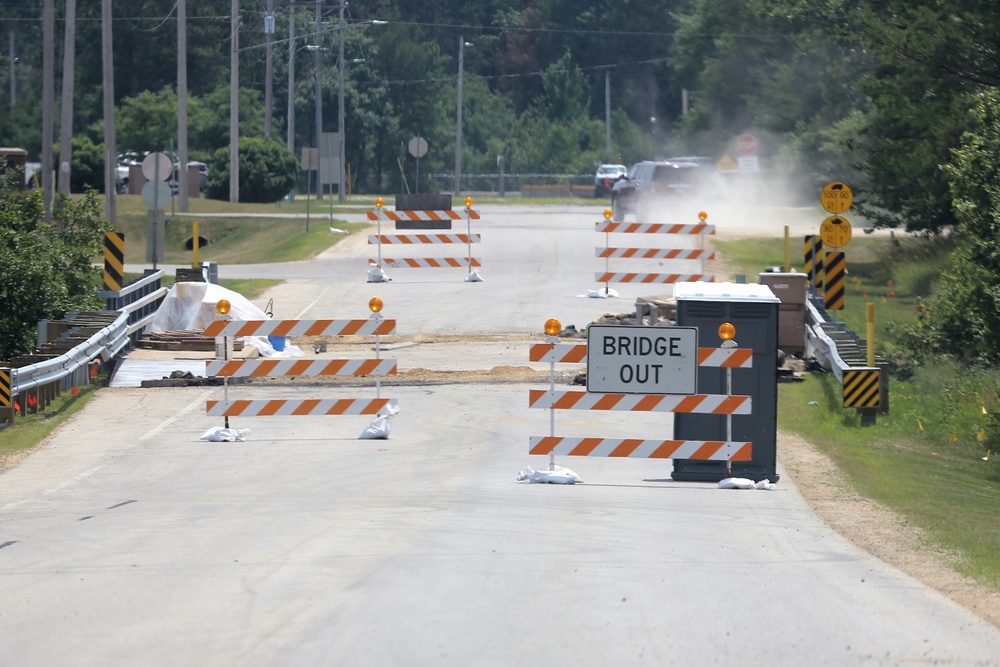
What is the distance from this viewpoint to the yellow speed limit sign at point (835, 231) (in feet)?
78.2

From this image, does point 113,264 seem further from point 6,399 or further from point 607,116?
point 607,116

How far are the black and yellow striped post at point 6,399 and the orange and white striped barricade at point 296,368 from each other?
7.99ft

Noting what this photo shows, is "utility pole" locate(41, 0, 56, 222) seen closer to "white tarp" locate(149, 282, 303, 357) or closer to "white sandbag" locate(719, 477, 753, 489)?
"white tarp" locate(149, 282, 303, 357)

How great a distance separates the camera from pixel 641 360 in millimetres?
13109

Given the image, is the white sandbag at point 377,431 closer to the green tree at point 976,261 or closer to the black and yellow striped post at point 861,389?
the black and yellow striped post at point 861,389

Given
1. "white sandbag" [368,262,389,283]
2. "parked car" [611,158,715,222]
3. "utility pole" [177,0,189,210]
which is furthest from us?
"utility pole" [177,0,189,210]

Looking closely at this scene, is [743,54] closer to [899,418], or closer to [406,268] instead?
→ [406,268]

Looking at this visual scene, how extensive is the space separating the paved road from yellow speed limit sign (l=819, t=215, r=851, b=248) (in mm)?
8945

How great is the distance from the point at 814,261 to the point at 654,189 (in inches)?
804

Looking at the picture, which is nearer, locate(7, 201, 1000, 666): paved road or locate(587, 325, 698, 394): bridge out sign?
locate(7, 201, 1000, 666): paved road

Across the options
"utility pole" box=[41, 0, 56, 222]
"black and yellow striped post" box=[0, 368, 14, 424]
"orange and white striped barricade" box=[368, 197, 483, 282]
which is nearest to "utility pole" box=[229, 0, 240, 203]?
"utility pole" box=[41, 0, 56, 222]

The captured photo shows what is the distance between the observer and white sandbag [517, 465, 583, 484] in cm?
1306

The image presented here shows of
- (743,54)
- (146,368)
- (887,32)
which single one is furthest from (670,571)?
(743,54)

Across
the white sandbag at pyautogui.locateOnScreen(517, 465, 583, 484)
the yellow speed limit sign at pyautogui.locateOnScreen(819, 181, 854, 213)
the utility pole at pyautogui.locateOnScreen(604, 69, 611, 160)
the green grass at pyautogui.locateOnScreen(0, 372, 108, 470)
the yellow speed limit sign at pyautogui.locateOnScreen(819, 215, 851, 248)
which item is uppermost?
the utility pole at pyautogui.locateOnScreen(604, 69, 611, 160)
